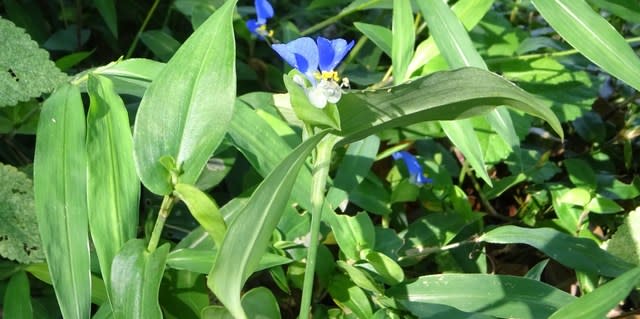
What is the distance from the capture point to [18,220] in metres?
0.76

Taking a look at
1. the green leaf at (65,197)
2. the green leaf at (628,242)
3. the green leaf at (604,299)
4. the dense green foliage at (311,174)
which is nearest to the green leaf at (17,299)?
the dense green foliage at (311,174)

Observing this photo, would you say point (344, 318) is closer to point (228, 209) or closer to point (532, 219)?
point (228, 209)

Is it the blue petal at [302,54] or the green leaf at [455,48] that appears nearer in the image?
the blue petal at [302,54]

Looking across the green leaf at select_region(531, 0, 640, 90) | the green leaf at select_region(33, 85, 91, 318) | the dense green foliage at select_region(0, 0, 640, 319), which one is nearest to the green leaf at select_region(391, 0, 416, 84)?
the dense green foliage at select_region(0, 0, 640, 319)

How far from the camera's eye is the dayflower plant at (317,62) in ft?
1.85

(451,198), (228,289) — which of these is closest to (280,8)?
(451,198)

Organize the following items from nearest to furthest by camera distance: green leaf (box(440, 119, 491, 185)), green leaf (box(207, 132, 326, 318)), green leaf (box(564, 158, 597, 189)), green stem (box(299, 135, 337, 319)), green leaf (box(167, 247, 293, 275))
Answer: green leaf (box(207, 132, 326, 318)), green stem (box(299, 135, 337, 319)), green leaf (box(167, 247, 293, 275)), green leaf (box(440, 119, 491, 185)), green leaf (box(564, 158, 597, 189))

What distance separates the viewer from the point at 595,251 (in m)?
0.93

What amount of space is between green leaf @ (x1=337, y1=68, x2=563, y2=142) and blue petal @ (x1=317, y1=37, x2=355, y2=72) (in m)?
0.06

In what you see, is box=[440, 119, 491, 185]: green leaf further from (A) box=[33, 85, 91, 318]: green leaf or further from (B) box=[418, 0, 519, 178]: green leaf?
(A) box=[33, 85, 91, 318]: green leaf

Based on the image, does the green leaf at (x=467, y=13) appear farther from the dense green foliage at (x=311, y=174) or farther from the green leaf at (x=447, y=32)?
the green leaf at (x=447, y=32)

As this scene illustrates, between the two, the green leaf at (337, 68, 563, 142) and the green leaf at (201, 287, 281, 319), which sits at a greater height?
the green leaf at (337, 68, 563, 142)

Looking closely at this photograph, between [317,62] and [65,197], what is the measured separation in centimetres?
26

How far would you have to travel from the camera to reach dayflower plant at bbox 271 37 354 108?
1.85ft
